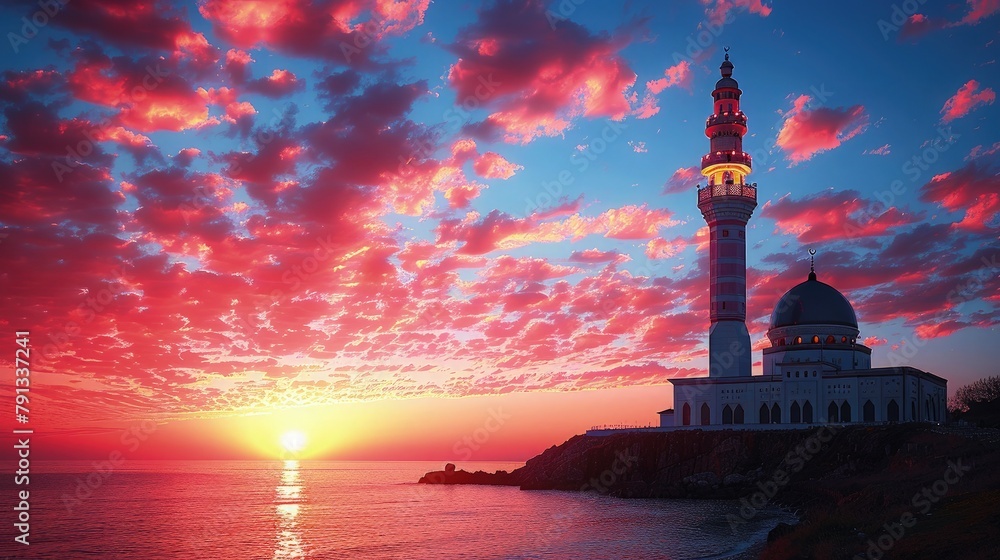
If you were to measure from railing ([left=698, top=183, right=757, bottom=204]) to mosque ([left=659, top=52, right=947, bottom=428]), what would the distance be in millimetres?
140

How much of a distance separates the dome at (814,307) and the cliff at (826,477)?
62.0ft

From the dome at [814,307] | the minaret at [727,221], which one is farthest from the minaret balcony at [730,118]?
the dome at [814,307]

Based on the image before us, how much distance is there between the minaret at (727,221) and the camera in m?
108

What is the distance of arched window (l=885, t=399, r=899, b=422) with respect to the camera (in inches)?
3752

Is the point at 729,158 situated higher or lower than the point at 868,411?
higher

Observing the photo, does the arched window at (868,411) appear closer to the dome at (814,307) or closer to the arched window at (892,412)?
the arched window at (892,412)

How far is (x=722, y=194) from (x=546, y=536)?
65739 millimetres

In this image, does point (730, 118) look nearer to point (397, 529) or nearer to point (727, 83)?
point (727, 83)

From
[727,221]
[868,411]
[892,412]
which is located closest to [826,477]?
[868,411]

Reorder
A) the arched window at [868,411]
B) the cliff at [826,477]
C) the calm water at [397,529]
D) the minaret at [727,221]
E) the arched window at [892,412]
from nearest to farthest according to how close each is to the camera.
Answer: the cliff at [826,477] → the calm water at [397,529] → the arched window at [892,412] → the arched window at [868,411] → the minaret at [727,221]

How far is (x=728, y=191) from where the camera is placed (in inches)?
4419

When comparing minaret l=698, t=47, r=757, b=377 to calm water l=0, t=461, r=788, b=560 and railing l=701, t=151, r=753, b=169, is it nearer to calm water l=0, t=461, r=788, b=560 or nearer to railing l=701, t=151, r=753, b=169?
railing l=701, t=151, r=753, b=169

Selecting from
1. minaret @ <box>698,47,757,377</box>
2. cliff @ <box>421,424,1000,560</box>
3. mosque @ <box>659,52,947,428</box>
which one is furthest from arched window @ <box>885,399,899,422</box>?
minaret @ <box>698,47,757,377</box>

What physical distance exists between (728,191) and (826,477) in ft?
143
